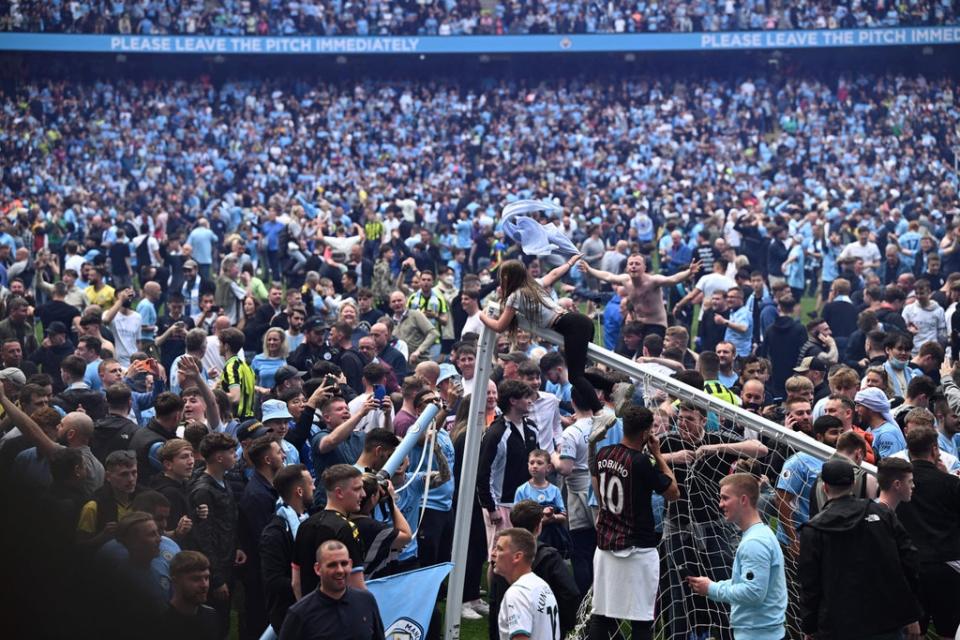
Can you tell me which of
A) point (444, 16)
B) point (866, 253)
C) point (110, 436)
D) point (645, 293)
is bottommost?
point (866, 253)

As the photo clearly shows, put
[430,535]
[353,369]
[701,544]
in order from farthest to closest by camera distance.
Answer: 1. [353,369]
2. [430,535]
3. [701,544]

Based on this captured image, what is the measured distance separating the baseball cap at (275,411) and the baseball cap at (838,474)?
348 centimetres

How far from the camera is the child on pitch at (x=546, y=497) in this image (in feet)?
23.4

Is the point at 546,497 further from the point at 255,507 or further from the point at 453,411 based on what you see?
the point at 453,411

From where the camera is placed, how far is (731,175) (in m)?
36.4

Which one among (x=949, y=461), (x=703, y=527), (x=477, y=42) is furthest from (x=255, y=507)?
(x=477, y=42)

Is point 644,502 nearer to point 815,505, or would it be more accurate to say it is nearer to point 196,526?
point 815,505

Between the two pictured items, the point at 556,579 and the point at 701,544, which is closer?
the point at 556,579

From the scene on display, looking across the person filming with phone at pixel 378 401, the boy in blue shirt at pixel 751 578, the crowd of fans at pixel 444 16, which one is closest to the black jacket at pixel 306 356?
the person filming with phone at pixel 378 401

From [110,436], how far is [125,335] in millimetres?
5207

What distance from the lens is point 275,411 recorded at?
7562mm

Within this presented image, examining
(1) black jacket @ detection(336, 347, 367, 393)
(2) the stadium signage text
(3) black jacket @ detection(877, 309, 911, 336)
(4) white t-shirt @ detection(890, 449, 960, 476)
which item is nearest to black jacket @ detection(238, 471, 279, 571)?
(4) white t-shirt @ detection(890, 449, 960, 476)

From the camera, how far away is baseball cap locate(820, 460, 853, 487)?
5457 mm

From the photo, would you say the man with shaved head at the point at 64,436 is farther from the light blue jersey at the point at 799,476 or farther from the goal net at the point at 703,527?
the light blue jersey at the point at 799,476
